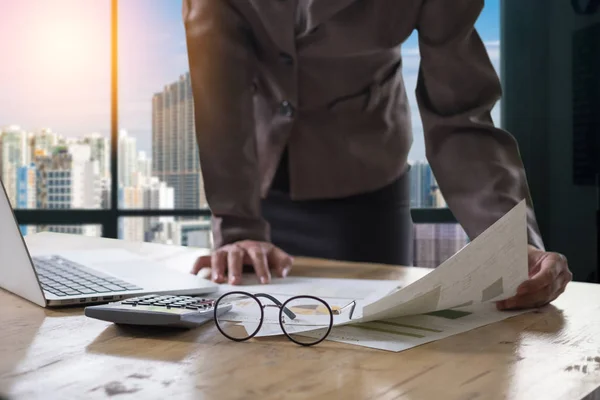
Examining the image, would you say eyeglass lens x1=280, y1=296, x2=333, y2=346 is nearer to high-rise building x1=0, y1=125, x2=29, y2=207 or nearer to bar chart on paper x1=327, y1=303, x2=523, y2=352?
bar chart on paper x1=327, y1=303, x2=523, y2=352

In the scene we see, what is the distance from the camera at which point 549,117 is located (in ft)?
9.70

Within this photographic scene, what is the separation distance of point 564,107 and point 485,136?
1936 mm

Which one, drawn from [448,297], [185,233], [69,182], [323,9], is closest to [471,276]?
[448,297]

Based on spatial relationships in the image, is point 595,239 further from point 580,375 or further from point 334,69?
point 580,375

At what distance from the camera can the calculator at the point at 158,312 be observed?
0.71 meters

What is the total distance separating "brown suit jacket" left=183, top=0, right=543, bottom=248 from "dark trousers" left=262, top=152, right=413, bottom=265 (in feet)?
0.12

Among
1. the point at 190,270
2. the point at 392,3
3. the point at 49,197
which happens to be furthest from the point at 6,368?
the point at 49,197

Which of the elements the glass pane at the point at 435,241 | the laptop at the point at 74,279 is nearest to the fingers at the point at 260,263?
the laptop at the point at 74,279

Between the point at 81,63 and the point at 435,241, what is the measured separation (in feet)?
7.02

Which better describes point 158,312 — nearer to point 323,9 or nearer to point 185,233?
point 323,9

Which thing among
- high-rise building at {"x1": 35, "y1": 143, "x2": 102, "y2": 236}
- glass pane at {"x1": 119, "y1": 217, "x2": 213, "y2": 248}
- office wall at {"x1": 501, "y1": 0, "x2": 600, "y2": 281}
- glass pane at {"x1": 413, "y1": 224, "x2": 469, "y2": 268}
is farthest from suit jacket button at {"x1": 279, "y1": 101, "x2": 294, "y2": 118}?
high-rise building at {"x1": 35, "y1": 143, "x2": 102, "y2": 236}

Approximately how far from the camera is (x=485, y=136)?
1.22 m

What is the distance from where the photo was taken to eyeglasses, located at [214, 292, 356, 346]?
688mm

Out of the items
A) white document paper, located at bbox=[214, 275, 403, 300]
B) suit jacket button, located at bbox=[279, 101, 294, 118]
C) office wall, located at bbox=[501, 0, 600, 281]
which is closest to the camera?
white document paper, located at bbox=[214, 275, 403, 300]
